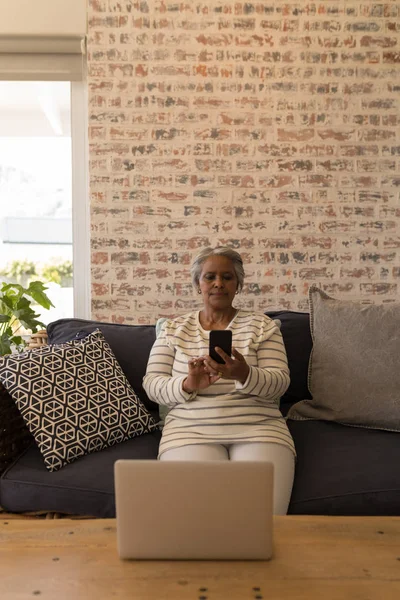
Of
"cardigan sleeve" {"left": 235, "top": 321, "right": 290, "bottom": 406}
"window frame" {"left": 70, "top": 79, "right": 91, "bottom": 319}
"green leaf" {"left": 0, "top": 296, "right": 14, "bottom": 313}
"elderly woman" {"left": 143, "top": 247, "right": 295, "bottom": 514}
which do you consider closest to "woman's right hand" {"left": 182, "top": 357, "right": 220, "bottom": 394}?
"elderly woman" {"left": 143, "top": 247, "right": 295, "bottom": 514}

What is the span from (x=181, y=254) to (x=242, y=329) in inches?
45.1

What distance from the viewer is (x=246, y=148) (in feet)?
11.6

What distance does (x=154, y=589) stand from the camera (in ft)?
4.31

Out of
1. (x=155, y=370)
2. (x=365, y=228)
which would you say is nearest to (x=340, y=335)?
(x=155, y=370)

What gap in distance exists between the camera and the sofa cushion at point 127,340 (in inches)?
107

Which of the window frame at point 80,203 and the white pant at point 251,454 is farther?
the window frame at point 80,203

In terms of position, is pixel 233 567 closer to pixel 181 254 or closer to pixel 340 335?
pixel 340 335

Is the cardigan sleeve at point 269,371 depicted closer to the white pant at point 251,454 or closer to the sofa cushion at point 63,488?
the white pant at point 251,454

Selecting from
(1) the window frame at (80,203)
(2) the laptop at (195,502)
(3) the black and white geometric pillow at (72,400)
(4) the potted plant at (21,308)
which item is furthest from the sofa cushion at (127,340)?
(2) the laptop at (195,502)

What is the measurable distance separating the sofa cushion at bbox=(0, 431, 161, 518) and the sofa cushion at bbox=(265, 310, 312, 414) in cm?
89

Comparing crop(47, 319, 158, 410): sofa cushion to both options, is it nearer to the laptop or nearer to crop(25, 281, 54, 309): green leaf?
crop(25, 281, 54, 309): green leaf

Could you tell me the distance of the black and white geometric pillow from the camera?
89.0 inches

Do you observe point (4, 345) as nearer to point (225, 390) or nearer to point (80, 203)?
point (80, 203)

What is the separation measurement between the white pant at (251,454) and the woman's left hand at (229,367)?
0.23 meters
